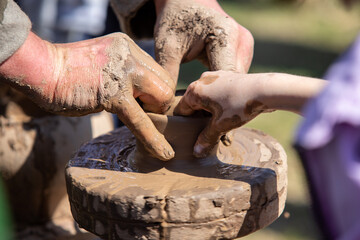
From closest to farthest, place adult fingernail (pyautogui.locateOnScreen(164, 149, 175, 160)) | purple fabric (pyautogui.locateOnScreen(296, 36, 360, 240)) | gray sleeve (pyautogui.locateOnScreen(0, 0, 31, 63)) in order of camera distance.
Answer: purple fabric (pyautogui.locateOnScreen(296, 36, 360, 240)) < gray sleeve (pyautogui.locateOnScreen(0, 0, 31, 63)) < adult fingernail (pyautogui.locateOnScreen(164, 149, 175, 160))

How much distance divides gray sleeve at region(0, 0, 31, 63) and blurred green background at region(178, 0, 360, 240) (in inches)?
85.2

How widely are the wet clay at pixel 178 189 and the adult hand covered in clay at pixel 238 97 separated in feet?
0.20

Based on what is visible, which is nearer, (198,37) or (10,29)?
(10,29)

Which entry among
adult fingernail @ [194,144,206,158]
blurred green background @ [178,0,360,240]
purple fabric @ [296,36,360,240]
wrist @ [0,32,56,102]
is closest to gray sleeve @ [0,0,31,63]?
wrist @ [0,32,56,102]

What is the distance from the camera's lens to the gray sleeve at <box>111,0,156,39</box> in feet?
7.02

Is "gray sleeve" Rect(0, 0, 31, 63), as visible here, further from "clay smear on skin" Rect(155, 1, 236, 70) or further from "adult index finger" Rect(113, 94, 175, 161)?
"clay smear on skin" Rect(155, 1, 236, 70)

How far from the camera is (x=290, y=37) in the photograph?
6.52m

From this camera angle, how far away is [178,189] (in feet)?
4.80

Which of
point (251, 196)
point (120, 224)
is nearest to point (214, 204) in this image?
point (251, 196)

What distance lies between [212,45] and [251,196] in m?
0.62

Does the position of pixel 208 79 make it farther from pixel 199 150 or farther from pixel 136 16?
pixel 136 16

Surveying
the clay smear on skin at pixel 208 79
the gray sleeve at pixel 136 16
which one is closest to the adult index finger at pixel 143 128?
the clay smear on skin at pixel 208 79

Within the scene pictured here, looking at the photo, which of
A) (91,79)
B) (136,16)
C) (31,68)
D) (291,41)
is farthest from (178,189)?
(291,41)

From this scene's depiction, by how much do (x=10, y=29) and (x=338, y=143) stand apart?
3.39 feet
